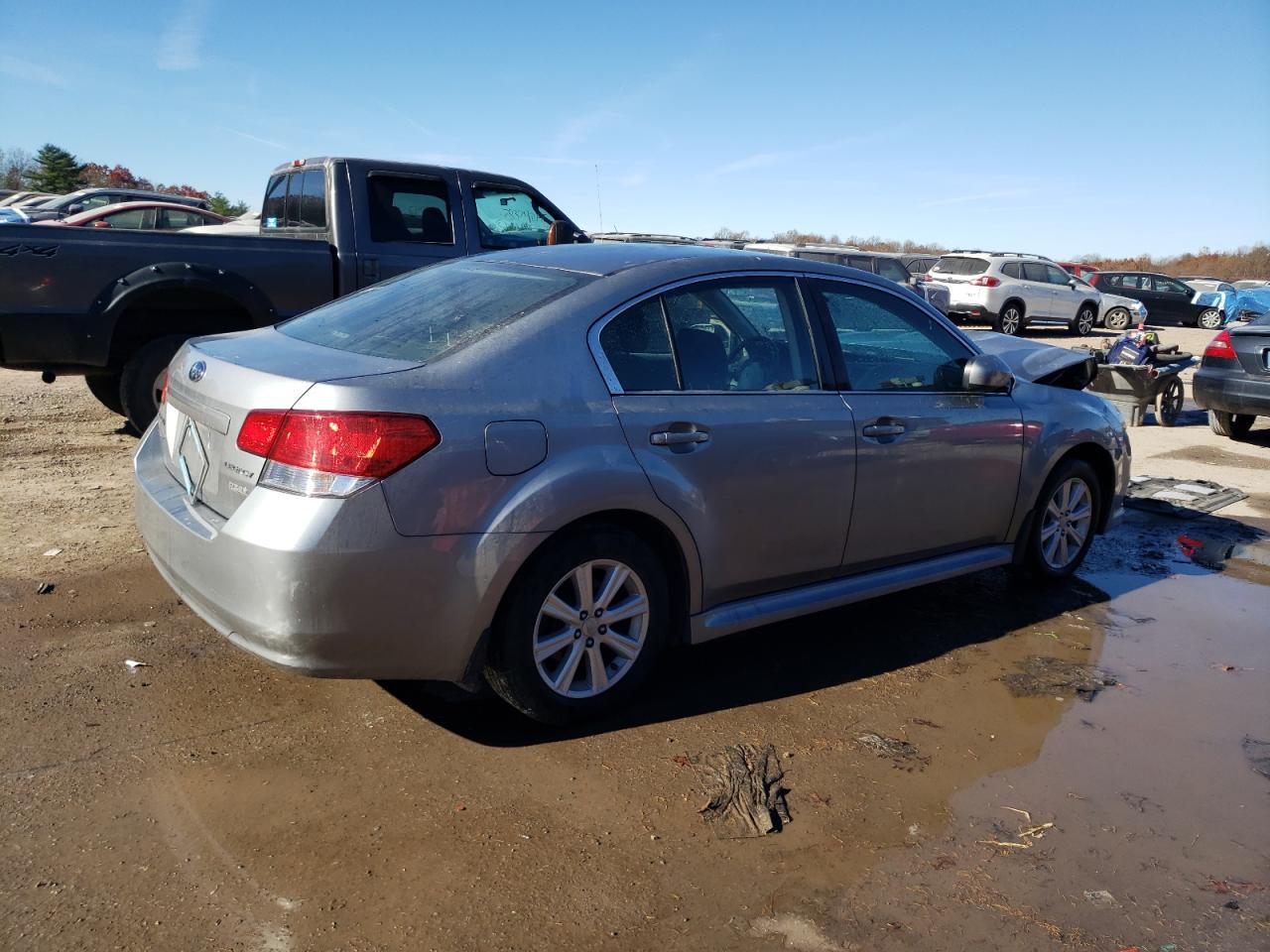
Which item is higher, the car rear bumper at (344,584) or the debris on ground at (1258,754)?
the car rear bumper at (344,584)

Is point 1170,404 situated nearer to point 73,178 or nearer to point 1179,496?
point 1179,496

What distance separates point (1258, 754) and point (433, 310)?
3475 mm

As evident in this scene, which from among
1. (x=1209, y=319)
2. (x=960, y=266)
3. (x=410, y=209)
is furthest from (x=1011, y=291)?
(x=410, y=209)

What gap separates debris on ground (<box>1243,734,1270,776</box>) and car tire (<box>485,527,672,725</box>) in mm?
2179

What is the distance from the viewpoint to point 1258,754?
388 cm

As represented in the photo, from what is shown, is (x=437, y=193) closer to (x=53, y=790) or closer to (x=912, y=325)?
(x=912, y=325)

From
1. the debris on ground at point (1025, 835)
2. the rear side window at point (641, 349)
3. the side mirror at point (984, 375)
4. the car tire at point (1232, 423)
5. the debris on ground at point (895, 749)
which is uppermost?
the rear side window at point (641, 349)

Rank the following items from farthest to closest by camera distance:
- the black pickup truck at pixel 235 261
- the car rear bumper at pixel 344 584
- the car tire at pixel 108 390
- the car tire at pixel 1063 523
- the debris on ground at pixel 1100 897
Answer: the car tire at pixel 108 390 < the black pickup truck at pixel 235 261 < the car tire at pixel 1063 523 < the car rear bumper at pixel 344 584 < the debris on ground at pixel 1100 897

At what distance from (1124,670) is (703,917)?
8.98 ft

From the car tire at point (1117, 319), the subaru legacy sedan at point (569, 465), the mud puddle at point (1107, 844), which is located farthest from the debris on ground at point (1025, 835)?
the car tire at point (1117, 319)

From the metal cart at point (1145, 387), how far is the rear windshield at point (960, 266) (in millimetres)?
12212

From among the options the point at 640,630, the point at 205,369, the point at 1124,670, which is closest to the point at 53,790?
the point at 205,369

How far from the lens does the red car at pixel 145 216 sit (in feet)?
48.4

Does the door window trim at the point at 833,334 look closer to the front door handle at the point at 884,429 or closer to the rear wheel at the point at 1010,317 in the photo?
the front door handle at the point at 884,429
